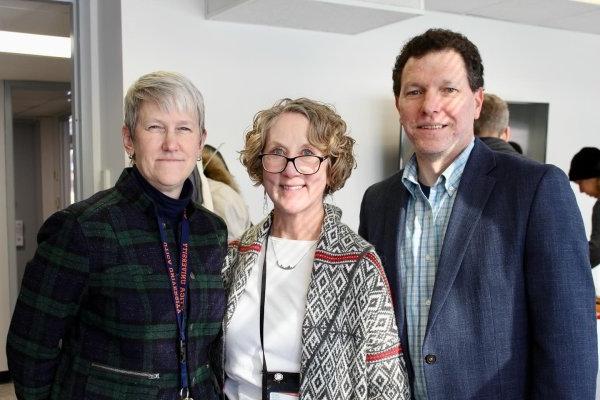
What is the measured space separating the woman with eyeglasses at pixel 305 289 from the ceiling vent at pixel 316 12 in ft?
5.17

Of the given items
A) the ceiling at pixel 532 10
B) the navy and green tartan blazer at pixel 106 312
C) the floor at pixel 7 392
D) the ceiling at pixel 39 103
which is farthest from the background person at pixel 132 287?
the ceiling at pixel 39 103

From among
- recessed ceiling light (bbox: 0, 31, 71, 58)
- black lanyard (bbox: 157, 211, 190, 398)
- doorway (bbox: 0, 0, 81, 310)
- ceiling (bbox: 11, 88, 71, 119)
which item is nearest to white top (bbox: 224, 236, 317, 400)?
black lanyard (bbox: 157, 211, 190, 398)

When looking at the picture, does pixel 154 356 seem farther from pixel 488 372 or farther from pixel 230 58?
pixel 230 58

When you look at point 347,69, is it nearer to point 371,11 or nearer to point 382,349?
point 371,11

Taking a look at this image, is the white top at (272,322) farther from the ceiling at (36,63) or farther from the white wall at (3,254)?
the white wall at (3,254)

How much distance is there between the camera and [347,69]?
3.75 metres

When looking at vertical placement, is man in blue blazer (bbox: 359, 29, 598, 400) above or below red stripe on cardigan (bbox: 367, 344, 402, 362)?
above

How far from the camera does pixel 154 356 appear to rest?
1.48 meters

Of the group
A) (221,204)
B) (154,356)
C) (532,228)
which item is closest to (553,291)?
(532,228)

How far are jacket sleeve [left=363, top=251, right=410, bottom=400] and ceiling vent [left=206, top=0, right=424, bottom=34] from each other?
6.28ft

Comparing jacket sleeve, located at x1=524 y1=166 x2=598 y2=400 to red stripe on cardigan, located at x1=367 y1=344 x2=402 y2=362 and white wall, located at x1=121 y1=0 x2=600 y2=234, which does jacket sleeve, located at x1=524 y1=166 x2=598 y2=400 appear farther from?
white wall, located at x1=121 y1=0 x2=600 y2=234

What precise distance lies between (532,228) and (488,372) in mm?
356

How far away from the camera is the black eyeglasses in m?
1.56

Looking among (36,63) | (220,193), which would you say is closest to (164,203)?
(220,193)
